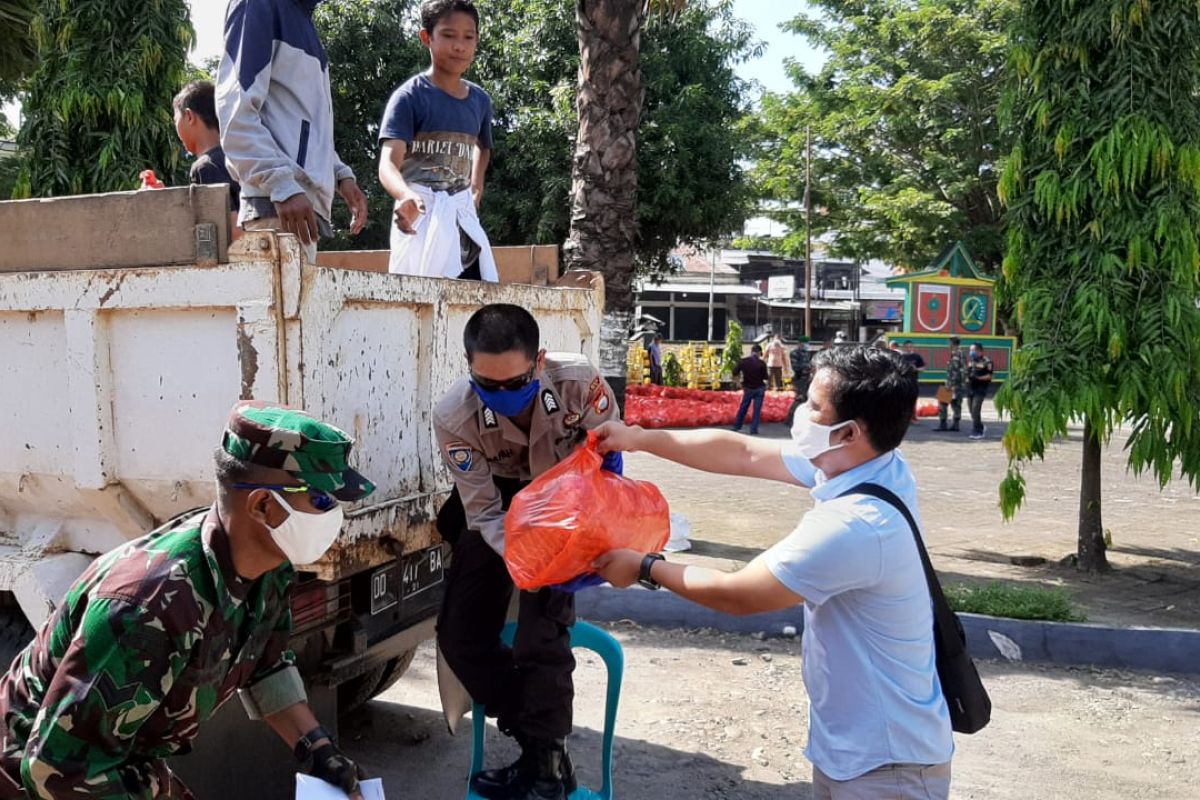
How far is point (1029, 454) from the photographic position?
20.3 ft

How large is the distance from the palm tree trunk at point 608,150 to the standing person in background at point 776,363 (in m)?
15.6

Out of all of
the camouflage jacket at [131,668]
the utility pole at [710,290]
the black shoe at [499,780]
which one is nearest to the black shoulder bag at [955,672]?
the black shoe at [499,780]

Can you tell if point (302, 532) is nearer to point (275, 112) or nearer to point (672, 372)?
point (275, 112)

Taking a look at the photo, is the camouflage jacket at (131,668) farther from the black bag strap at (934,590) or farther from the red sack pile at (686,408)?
the red sack pile at (686,408)

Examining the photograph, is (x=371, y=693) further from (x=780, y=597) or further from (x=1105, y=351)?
(x=1105, y=351)

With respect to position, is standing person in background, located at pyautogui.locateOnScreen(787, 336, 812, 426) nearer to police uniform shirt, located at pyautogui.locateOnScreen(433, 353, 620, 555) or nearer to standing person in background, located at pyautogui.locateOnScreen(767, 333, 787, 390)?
standing person in background, located at pyautogui.locateOnScreen(767, 333, 787, 390)

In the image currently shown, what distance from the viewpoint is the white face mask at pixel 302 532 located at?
192cm

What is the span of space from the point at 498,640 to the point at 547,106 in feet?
47.5

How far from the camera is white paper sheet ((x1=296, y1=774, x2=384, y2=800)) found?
6.70 ft

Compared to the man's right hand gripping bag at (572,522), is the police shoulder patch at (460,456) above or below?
above

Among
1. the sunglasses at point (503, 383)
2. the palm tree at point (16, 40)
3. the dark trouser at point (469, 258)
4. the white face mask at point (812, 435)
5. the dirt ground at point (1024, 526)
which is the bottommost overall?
the dirt ground at point (1024, 526)

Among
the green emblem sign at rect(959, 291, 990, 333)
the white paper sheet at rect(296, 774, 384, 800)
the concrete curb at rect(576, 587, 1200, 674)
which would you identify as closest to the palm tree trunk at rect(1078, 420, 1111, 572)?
the concrete curb at rect(576, 587, 1200, 674)

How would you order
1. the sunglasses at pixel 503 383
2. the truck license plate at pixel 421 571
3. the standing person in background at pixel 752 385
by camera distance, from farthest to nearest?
the standing person in background at pixel 752 385, the truck license plate at pixel 421 571, the sunglasses at pixel 503 383

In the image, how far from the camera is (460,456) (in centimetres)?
293
